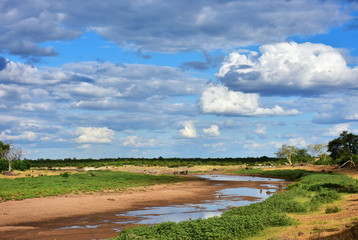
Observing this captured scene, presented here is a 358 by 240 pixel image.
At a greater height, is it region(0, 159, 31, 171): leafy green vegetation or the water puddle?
region(0, 159, 31, 171): leafy green vegetation

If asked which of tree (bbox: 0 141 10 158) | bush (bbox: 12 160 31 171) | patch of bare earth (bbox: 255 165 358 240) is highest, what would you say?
tree (bbox: 0 141 10 158)

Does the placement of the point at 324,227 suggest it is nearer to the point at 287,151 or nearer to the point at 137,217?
the point at 137,217

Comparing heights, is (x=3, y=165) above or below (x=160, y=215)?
above

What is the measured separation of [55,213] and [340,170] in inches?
2444

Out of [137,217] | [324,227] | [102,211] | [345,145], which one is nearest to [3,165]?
[102,211]

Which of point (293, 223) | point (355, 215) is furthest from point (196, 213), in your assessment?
point (355, 215)

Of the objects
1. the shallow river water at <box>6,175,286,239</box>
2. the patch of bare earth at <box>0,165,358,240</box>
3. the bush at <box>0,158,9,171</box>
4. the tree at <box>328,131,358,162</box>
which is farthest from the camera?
the bush at <box>0,158,9,171</box>

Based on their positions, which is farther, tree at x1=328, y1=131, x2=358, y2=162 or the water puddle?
tree at x1=328, y1=131, x2=358, y2=162

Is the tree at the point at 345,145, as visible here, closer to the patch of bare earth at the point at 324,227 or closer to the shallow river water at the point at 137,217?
the shallow river water at the point at 137,217

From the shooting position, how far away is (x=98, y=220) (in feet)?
92.3

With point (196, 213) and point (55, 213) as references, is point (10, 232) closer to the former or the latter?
point (55, 213)

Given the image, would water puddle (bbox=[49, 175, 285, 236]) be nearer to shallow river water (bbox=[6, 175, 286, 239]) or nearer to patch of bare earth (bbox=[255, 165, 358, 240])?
shallow river water (bbox=[6, 175, 286, 239])

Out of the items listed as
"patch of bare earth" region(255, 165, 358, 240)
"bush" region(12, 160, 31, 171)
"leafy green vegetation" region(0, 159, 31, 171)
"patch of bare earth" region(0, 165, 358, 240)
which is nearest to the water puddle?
"patch of bare earth" region(0, 165, 358, 240)

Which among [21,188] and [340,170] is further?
[340,170]
